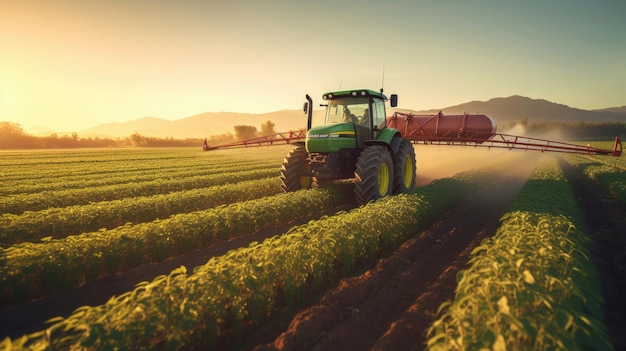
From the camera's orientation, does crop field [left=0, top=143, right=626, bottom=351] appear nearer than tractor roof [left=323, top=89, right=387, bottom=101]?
Yes

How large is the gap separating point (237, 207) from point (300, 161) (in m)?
3.07

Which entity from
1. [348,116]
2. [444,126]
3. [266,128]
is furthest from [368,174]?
[266,128]

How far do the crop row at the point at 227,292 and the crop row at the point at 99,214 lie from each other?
13.1 ft

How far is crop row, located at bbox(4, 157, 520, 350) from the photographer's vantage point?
113 inches

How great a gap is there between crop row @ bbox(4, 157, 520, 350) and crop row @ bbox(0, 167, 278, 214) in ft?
24.7

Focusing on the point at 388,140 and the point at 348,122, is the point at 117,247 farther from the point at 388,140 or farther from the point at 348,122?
the point at 388,140

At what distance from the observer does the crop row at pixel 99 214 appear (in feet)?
23.3

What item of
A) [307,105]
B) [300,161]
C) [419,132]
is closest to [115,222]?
[300,161]

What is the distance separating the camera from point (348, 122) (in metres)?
9.26

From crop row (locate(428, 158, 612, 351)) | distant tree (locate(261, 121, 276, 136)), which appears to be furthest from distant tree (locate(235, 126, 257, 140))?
crop row (locate(428, 158, 612, 351))

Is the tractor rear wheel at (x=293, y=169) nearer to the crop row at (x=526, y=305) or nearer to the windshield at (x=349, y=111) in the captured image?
the windshield at (x=349, y=111)

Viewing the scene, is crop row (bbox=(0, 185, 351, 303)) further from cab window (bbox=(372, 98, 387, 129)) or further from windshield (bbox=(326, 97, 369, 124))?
cab window (bbox=(372, 98, 387, 129))

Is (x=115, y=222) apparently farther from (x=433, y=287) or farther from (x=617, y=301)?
(x=617, y=301)

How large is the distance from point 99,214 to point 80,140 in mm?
55413
